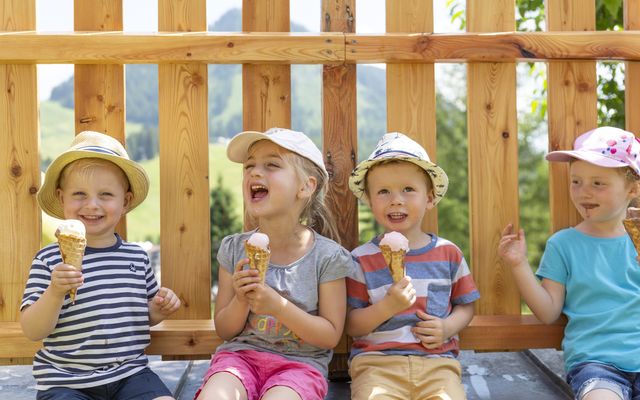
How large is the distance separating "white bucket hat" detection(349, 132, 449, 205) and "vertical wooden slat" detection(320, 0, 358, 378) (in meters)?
0.18

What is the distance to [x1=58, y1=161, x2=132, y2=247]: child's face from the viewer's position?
290 centimetres

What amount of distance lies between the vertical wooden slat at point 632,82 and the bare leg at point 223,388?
2.24m

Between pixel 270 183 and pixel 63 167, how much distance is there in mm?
878

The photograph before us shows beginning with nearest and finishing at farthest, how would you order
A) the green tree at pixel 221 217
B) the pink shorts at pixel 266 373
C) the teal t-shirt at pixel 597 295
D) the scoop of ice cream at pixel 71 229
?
the scoop of ice cream at pixel 71 229, the pink shorts at pixel 266 373, the teal t-shirt at pixel 597 295, the green tree at pixel 221 217

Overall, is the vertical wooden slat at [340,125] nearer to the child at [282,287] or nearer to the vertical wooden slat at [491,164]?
the child at [282,287]

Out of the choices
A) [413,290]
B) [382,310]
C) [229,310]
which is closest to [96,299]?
[229,310]

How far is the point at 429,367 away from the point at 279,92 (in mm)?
1429

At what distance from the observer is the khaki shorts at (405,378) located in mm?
2732

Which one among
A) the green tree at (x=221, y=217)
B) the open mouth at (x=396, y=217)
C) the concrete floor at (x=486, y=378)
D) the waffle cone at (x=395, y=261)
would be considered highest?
the open mouth at (x=396, y=217)

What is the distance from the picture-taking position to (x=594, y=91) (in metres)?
3.42

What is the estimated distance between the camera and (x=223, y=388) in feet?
8.58

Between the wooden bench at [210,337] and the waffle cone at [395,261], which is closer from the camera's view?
the waffle cone at [395,261]

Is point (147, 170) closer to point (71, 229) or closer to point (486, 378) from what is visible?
point (486, 378)

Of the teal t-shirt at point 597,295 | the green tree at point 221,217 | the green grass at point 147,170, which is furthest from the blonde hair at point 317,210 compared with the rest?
the green grass at point 147,170
